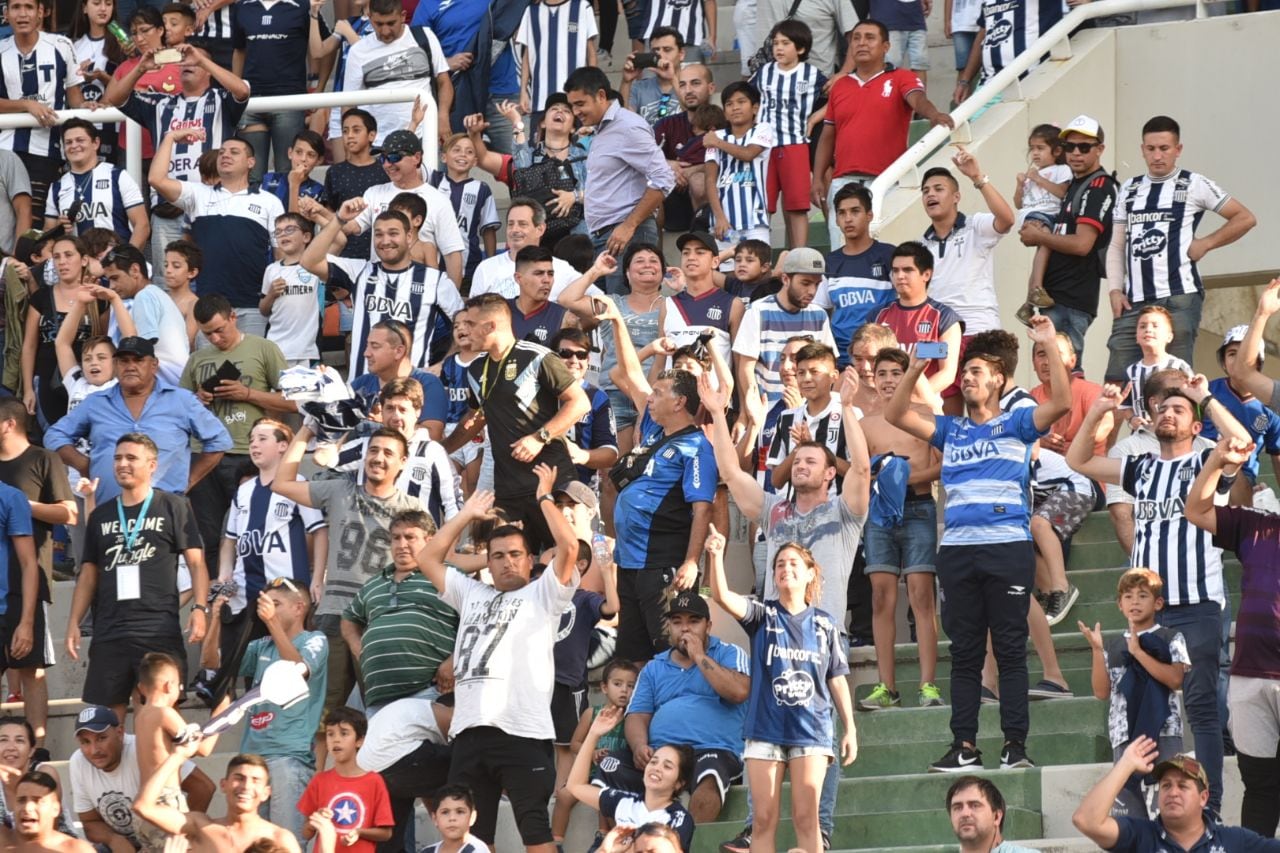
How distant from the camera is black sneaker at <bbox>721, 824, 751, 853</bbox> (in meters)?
9.97

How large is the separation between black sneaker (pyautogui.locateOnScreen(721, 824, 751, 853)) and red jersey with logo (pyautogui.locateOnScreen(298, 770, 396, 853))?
1.46 m

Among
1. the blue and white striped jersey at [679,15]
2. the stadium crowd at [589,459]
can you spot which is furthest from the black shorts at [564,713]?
the blue and white striped jersey at [679,15]

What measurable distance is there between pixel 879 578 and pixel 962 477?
2.39 feet

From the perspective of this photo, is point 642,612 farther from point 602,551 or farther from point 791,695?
point 791,695

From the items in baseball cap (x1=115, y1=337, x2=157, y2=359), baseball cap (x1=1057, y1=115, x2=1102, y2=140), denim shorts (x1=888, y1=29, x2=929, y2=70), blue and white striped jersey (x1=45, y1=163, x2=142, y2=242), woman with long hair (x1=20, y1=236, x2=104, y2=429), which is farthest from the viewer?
denim shorts (x1=888, y1=29, x2=929, y2=70)

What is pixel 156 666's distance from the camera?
10.7m

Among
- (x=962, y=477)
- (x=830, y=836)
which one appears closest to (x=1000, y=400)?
(x=962, y=477)

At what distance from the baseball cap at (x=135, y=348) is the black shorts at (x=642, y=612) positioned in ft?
9.53

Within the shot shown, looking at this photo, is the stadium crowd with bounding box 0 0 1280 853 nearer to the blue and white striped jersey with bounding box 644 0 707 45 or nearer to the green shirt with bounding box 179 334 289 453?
the green shirt with bounding box 179 334 289 453

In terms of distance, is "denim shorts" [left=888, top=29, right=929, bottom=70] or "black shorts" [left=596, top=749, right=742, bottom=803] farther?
"denim shorts" [left=888, top=29, right=929, bottom=70]

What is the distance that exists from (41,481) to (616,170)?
3881 mm

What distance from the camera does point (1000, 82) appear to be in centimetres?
1477

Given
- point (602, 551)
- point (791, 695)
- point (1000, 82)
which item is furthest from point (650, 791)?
point (1000, 82)

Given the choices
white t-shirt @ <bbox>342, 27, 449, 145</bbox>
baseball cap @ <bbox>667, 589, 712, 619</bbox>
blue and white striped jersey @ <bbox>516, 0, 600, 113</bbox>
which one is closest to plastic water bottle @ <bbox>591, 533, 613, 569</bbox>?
baseball cap @ <bbox>667, 589, 712, 619</bbox>
